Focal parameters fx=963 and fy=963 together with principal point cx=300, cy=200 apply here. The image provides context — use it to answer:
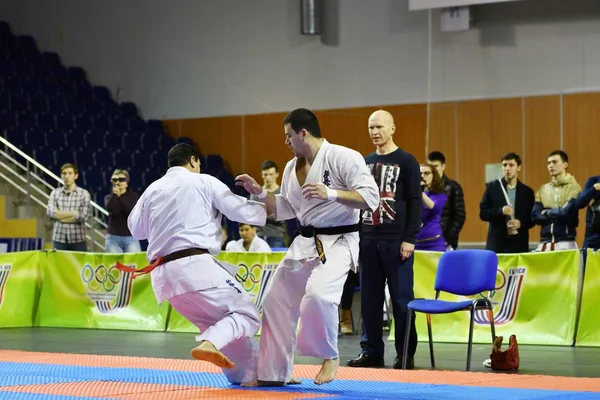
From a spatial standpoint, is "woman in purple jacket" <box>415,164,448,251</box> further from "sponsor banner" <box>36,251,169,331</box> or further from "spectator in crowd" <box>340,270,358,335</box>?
"sponsor banner" <box>36,251,169,331</box>

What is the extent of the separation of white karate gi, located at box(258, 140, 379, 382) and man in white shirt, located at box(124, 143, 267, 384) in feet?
0.46

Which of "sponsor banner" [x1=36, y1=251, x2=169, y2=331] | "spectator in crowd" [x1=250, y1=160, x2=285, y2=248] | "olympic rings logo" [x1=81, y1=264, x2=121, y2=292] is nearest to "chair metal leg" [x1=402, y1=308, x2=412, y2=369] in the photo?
"spectator in crowd" [x1=250, y1=160, x2=285, y2=248]

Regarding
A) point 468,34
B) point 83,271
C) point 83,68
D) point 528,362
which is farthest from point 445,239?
point 83,68

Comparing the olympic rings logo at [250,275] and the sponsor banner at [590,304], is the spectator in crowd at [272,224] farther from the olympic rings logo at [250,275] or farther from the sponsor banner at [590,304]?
the sponsor banner at [590,304]

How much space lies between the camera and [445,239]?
32.8 ft

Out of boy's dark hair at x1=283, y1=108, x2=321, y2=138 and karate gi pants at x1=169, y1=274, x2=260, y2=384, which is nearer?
karate gi pants at x1=169, y1=274, x2=260, y2=384

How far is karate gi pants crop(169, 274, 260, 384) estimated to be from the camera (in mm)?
5285

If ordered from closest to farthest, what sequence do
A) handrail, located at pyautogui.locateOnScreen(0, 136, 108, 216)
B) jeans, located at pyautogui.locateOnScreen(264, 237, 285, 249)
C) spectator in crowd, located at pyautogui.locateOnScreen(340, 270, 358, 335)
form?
spectator in crowd, located at pyautogui.locateOnScreen(340, 270, 358, 335), jeans, located at pyautogui.locateOnScreen(264, 237, 285, 249), handrail, located at pyautogui.locateOnScreen(0, 136, 108, 216)

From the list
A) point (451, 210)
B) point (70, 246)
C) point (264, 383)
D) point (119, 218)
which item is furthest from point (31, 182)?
point (264, 383)

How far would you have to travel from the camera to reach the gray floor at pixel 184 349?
23.4 feet

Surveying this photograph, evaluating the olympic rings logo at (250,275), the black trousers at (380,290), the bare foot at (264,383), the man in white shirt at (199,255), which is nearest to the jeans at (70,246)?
the olympic rings logo at (250,275)

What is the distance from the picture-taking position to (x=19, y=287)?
1104 centimetres

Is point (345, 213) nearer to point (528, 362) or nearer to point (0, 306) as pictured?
point (528, 362)

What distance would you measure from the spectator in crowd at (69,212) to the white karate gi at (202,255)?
21.0 ft
